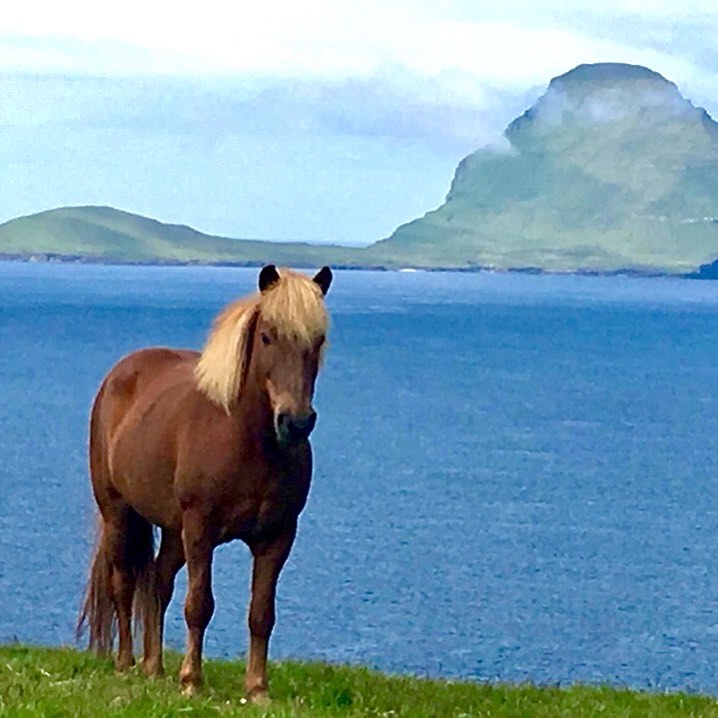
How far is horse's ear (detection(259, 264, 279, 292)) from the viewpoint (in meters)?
10.5

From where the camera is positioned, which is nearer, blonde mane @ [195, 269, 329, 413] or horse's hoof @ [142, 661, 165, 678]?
blonde mane @ [195, 269, 329, 413]

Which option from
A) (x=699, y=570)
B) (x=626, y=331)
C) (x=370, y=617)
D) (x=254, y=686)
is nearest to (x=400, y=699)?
(x=254, y=686)

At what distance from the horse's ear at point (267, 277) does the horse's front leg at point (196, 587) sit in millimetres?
1595

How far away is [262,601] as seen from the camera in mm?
11266

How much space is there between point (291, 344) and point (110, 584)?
3.46 metres

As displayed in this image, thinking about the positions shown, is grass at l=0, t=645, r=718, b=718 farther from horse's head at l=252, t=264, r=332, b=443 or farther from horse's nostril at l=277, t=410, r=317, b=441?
horse's head at l=252, t=264, r=332, b=443

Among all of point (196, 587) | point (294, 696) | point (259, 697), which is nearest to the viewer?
point (259, 697)

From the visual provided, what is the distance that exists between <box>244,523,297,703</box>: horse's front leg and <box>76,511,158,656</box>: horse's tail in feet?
5.37

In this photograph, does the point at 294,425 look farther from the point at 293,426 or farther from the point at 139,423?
the point at 139,423

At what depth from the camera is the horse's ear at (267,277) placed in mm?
10473

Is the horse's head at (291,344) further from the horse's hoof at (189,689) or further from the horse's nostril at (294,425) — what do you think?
the horse's hoof at (189,689)

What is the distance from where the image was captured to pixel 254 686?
36.9ft

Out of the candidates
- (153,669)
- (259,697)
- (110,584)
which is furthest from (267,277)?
(110,584)

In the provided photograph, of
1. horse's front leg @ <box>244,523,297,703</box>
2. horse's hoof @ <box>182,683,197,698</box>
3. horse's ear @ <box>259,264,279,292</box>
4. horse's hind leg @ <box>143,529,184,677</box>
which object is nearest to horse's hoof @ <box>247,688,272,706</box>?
horse's front leg @ <box>244,523,297,703</box>
